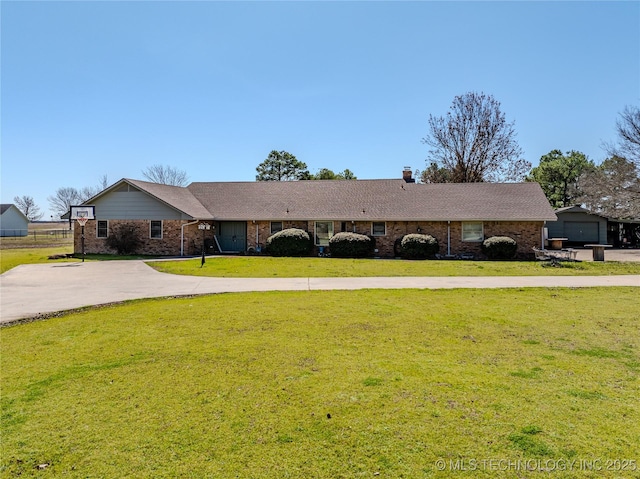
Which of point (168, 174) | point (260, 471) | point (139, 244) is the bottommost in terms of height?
point (260, 471)

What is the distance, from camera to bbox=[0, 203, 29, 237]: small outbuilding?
199 feet

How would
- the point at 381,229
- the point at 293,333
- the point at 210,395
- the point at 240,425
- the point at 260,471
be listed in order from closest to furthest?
the point at 260,471 < the point at 240,425 < the point at 210,395 < the point at 293,333 < the point at 381,229

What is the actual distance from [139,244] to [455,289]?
2015 centimetres

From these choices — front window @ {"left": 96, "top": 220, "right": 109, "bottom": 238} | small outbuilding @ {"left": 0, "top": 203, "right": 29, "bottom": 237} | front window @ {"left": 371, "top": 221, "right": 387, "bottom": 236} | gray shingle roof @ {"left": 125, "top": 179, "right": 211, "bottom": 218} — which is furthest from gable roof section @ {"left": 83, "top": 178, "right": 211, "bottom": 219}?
small outbuilding @ {"left": 0, "top": 203, "right": 29, "bottom": 237}

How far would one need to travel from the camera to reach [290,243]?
23750 mm

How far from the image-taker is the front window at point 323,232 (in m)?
25.2

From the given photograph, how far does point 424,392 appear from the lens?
4.60 meters

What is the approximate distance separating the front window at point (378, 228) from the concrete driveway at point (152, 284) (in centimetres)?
1025

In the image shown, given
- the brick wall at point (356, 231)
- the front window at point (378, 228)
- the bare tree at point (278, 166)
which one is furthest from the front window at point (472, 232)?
the bare tree at point (278, 166)

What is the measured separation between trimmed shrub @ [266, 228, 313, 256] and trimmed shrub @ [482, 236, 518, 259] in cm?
1015

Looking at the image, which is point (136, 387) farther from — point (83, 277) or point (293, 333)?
point (83, 277)

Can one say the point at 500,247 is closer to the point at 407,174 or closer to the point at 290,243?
the point at 407,174

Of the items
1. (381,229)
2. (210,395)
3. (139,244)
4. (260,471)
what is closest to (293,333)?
(210,395)

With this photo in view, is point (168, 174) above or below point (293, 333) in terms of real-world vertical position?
above
